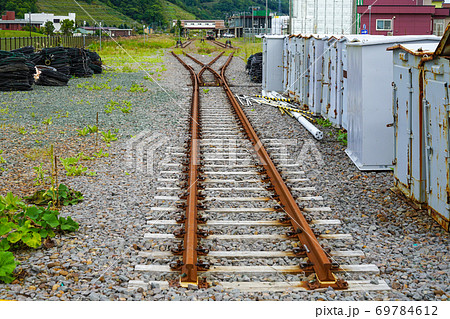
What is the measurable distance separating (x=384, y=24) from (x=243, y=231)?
42.6 metres

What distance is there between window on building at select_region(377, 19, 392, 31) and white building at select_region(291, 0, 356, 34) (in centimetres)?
1417

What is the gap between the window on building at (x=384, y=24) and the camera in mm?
45438

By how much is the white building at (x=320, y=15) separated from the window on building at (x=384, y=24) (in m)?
14.2

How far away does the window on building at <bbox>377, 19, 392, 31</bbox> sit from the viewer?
149 feet

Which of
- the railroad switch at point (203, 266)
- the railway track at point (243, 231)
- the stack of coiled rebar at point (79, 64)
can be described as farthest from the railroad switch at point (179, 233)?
the stack of coiled rebar at point (79, 64)

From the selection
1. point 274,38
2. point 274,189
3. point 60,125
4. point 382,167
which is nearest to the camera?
point 274,189

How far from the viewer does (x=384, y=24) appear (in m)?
45.5

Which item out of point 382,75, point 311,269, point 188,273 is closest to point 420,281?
point 311,269

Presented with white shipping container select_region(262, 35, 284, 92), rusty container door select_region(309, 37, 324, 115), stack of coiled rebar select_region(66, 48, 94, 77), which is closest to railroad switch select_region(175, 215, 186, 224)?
rusty container door select_region(309, 37, 324, 115)

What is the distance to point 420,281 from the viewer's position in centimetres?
510

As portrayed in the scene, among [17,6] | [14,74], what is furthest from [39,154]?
[17,6]

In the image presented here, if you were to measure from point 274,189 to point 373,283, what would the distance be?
3188 mm

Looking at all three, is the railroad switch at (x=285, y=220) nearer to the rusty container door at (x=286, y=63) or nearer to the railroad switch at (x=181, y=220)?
the railroad switch at (x=181, y=220)
